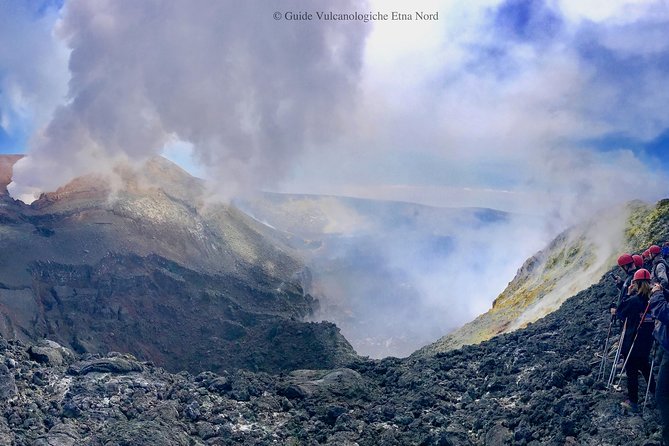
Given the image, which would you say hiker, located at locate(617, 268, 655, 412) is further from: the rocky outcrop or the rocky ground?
the rocky outcrop

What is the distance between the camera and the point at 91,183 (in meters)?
65.9

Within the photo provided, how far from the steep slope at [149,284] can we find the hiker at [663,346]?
80.6 feet

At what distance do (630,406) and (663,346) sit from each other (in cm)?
308

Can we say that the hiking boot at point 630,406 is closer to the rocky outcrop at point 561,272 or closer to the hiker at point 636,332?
the hiker at point 636,332

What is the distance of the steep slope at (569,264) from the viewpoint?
2945cm

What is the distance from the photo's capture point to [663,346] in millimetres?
9875

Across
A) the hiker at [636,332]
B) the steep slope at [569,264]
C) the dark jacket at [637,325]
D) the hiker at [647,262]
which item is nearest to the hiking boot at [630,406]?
the hiker at [636,332]

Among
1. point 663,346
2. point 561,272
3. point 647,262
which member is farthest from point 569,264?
point 663,346

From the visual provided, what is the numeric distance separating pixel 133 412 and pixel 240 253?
56.8 meters

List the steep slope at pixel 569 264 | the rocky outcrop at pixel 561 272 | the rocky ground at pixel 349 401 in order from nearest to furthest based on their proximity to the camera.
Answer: the rocky ground at pixel 349 401 → the steep slope at pixel 569 264 → the rocky outcrop at pixel 561 272

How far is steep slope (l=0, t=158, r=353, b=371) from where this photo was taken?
4431cm

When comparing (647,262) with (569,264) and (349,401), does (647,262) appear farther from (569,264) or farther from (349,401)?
(569,264)

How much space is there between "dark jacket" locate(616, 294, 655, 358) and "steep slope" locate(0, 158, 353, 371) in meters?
22.8

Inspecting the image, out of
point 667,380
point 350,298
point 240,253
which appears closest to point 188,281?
point 240,253
